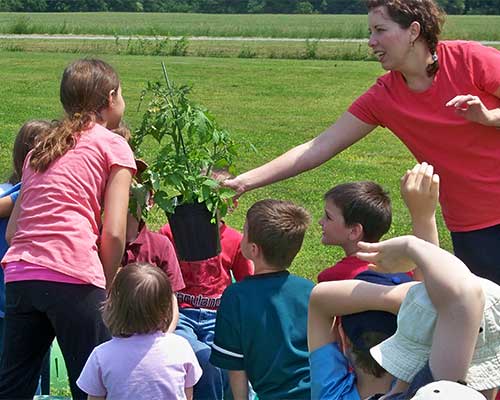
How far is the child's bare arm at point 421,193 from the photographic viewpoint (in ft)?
9.18

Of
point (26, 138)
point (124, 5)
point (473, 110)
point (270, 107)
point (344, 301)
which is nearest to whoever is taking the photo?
point (344, 301)

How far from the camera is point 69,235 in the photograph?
353cm

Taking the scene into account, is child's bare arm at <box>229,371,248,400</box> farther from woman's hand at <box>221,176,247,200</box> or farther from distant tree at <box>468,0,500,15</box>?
distant tree at <box>468,0,500,15</box>

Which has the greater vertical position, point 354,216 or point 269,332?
point 354,216

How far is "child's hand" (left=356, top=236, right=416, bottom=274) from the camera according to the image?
2.50 metres

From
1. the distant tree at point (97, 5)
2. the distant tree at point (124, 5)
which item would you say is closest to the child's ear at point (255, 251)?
the distant tree at point (97, 5)

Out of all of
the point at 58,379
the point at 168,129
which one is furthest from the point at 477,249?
the point at 58,379

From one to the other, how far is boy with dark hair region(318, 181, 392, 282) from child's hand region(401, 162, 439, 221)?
74 cm

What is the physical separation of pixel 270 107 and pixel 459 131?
12.9m

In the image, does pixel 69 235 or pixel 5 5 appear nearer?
pixel 69 235

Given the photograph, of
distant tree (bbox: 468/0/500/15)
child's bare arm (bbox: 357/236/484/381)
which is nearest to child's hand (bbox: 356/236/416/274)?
child's bare arm (bbox: 357/236/484/381)

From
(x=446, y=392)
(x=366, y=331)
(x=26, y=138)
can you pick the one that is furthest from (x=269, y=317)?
(x=446, y=392)

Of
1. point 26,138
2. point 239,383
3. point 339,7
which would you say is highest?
point 26,138

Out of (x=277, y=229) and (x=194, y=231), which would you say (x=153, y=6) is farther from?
(x=277, y=229)
